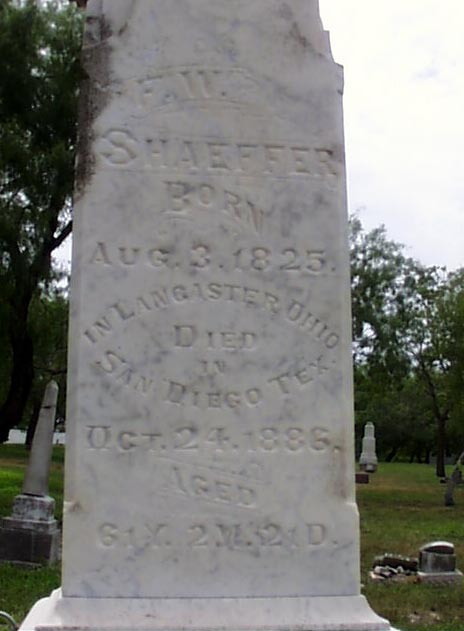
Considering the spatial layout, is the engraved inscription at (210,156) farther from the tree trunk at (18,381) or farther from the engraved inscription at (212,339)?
the tree trunk at (18,381)

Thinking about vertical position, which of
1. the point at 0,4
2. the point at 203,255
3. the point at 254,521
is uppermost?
the point at 0,4

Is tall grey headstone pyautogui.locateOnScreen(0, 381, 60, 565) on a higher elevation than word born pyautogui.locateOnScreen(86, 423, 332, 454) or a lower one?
lower

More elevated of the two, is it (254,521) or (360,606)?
(254,521)

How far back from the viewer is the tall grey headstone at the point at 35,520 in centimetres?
1104

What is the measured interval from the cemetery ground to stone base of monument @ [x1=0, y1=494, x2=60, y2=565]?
31 centimetres

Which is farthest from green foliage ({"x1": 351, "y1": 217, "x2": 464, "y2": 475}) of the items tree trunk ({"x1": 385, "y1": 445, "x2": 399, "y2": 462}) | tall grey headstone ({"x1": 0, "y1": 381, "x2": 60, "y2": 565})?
tree trunk ({"x1": 385, "y1": 445, "x2": 399, "y2": 462})

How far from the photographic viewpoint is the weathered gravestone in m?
3.66

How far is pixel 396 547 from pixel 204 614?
35.2 ft

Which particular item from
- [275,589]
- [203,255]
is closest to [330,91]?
[203,255]

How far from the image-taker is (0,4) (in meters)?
17.4

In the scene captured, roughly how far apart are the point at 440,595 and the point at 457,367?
1802 cm

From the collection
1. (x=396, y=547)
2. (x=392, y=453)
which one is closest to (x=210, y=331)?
(x=396, y=547)

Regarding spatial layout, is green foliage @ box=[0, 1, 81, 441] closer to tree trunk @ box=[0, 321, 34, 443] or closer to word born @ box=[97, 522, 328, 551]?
tree trunk @ box=[0, 321, 34, 443]

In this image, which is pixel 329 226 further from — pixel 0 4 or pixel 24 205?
pixel 0 4
